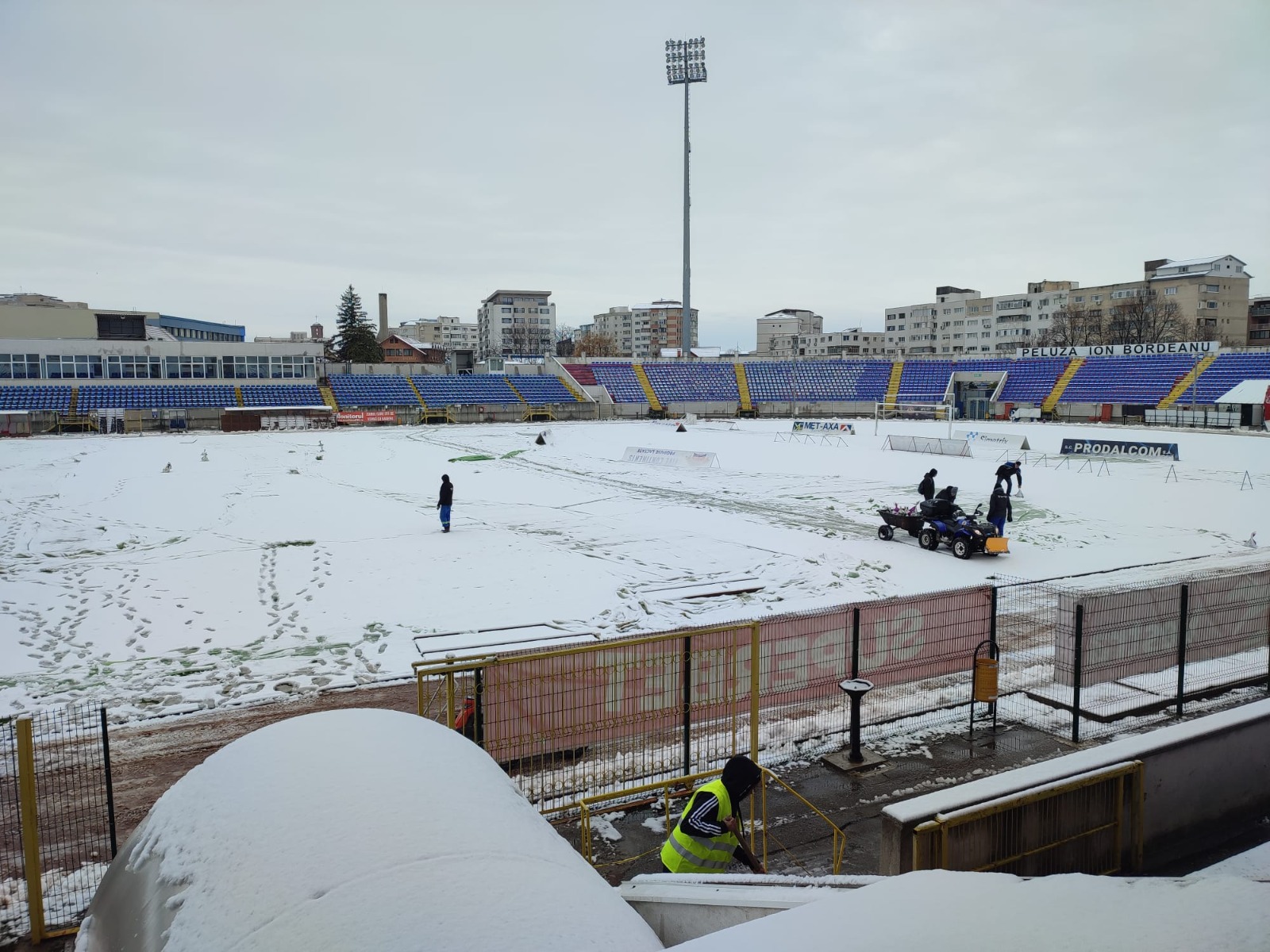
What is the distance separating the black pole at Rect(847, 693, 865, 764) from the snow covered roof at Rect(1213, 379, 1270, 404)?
2039 inches

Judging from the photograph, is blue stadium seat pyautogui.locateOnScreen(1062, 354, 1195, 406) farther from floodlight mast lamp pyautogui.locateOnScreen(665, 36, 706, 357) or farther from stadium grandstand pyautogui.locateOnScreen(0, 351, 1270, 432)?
floodlight mast lamp pyautogui.locateOnScreen(665, 36, 706, 357)

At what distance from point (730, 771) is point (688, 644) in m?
2.78

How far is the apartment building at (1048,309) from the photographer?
105 meters

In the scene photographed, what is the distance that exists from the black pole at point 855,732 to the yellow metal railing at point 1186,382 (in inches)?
2383

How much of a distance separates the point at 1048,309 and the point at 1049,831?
432 ft

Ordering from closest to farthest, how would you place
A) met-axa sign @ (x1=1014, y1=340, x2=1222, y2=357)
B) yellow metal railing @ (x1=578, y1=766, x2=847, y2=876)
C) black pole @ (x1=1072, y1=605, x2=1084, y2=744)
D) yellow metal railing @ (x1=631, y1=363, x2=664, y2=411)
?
yellow metal railing @ (x1=578, y1=766, x2=847, y2=876)
black pole @ (x1=1072, y1=605, x2=1084, y2=744)
met-axa sign @ (x1=1014, y1=340, x2=1222, y2=357)
yellow metal railing @ (x1=631, y1=363, x2=664, y2=411)

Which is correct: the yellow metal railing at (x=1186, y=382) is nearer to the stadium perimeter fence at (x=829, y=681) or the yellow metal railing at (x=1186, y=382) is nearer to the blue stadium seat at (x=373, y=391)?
the blue stadium seat at (x=373, y=391)

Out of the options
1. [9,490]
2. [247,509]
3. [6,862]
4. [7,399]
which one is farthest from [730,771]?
[7,399]

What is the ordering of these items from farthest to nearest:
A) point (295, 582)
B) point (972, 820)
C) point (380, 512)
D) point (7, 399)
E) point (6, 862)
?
point (7, 399), point (380, 512), point (295, 582), point (6, 862), point (972, 820)

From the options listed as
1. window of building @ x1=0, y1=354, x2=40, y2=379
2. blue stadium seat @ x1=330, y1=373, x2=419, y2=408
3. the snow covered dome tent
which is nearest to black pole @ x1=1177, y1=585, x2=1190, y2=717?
the snow covered dome tent

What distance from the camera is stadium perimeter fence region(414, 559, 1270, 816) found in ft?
24.2

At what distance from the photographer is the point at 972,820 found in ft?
15.0

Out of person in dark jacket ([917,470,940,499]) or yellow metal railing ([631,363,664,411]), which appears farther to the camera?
yellow metal railing ([631,363,664,411])

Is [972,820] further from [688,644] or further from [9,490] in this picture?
[9,490]
